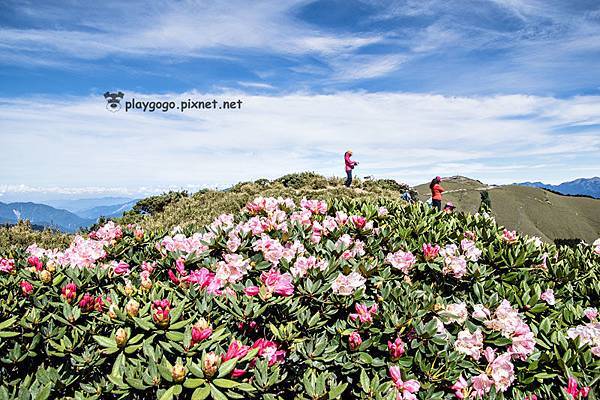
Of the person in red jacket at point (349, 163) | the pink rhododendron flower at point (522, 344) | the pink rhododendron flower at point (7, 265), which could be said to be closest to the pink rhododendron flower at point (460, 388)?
the pink rhododendron flower at point (522, 344)

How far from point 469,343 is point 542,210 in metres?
85.1

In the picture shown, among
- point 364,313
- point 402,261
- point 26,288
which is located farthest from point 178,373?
point 402,261

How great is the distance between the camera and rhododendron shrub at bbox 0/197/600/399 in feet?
7.42

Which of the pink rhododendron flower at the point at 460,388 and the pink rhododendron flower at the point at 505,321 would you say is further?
the pink rhododendron flower at the point at 505,321

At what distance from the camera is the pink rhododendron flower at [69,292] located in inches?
118

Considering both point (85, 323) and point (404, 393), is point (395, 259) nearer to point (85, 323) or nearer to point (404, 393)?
point (404, 393)

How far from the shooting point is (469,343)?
109 inches

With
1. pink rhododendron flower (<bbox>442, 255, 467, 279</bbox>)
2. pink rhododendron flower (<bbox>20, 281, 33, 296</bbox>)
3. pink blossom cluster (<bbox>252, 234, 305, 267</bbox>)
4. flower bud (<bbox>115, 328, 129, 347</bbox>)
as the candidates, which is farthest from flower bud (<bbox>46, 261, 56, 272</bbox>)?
pink rhododendron flower (<bbox>442, 255, 467, 279</bbox>)

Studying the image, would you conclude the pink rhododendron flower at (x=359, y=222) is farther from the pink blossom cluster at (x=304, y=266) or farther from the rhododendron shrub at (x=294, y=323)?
the pink blossom cluster at (x=304, y=266)

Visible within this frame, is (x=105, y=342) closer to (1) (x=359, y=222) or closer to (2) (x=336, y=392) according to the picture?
(2) (x=336, y=392)

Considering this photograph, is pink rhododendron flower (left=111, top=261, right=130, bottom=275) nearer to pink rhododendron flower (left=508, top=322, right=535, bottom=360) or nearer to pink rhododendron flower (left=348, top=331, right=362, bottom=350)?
pink rhododendron flower (left=348, top=331, right=362, bottom=350)

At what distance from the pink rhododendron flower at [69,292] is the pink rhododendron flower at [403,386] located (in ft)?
7.70

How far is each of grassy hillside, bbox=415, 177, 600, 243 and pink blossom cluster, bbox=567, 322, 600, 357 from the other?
63723 millimetres

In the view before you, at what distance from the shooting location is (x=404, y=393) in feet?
7.83
